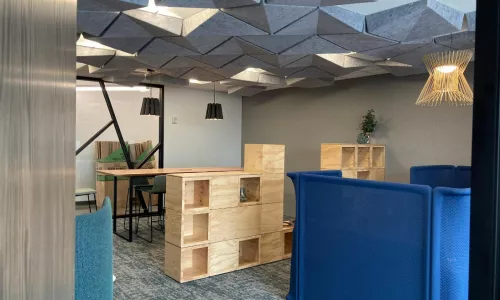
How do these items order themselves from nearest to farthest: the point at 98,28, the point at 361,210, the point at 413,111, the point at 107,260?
the point at 107,260, the point at 361,210, the point at 98,28, the point at 413,111

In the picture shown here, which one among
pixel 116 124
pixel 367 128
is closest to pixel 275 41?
pixel 367 128

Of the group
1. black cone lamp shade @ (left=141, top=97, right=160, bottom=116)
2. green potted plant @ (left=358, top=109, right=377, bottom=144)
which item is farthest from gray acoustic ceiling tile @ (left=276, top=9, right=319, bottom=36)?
black cone lamp shade @ (left=141, top=97, right=160, bottom=116)

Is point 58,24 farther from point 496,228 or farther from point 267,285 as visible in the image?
point 267,285

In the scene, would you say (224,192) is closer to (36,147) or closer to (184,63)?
(184,63)

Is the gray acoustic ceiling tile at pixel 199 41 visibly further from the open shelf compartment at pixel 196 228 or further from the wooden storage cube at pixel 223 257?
the wooden storage cube at pixel 223 257

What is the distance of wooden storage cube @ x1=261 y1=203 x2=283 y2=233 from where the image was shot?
15.3 ft

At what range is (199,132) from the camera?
8.23 m

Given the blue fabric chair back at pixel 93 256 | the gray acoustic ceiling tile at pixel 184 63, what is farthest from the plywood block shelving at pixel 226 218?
the blue fabric chair back at pixel 93 256

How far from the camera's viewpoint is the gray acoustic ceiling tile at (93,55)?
14.1 ft

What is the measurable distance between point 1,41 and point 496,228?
2.59 ft

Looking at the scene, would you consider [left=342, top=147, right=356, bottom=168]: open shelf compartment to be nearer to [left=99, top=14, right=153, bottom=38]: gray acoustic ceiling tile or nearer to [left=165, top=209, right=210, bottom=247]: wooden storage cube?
[left=165, top=209, right=210, bottom=247]: wooden storage cube

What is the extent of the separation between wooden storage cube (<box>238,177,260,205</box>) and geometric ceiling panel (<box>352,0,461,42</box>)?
222cm

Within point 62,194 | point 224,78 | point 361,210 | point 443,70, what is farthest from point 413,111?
point 62,194

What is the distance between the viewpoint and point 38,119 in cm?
35
